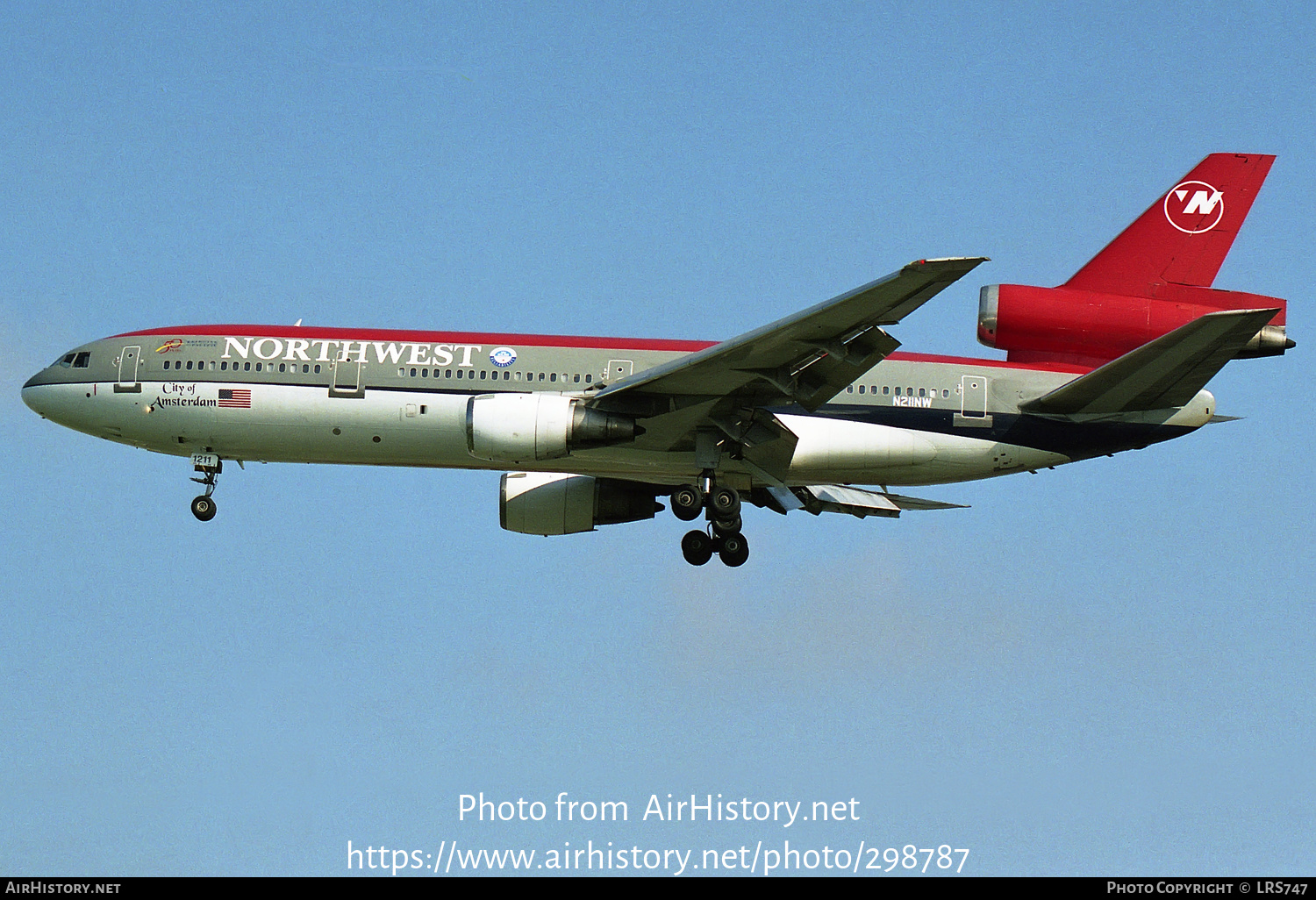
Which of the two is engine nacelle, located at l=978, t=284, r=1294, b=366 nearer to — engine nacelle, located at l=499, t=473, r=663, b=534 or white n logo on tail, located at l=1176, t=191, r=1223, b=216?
white n logo on tail, located at l=1176, t=191, r=1223, b=216

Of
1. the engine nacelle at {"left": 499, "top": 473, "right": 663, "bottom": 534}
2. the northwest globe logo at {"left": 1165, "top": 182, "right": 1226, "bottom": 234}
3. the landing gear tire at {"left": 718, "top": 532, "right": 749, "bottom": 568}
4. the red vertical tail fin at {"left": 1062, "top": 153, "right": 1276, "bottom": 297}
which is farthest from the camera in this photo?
the engine nacelle at {"left": 499, "top": 473, "right": 663, "bottom": 534}

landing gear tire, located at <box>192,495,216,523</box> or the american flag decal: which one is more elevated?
the american flag decal

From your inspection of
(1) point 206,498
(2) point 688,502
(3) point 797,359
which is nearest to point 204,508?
(1) point 206,498

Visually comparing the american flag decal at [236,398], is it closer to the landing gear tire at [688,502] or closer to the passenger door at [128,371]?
the passenger door at [128,371]

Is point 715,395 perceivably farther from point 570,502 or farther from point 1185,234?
point 1185,234

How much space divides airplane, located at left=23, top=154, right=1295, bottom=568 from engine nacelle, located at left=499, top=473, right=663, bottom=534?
1.36 metres

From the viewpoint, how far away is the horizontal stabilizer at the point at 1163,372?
83.4 ft

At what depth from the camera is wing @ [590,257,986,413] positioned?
2388 centimetres

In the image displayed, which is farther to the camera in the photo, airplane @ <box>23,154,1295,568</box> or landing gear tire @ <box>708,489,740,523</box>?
landing gear tire @ <box>708,489,740,523</box>

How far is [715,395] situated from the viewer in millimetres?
27812

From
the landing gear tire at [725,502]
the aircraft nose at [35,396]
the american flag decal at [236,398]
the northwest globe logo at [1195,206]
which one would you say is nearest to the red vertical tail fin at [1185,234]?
the northwest globe logo at [1195,206]

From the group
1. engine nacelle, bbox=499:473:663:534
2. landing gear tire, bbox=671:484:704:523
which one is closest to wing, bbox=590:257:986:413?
landing gear tire, bbox=671:484:704:523
